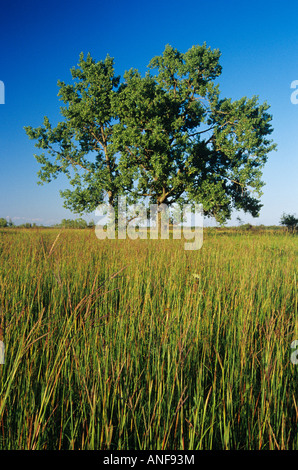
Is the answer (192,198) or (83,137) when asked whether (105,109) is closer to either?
(83,137)

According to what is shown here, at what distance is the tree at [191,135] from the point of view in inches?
618

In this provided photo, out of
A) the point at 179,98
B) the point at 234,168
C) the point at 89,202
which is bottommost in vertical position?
the point at 89,202

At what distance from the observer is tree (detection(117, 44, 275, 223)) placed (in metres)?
15.7

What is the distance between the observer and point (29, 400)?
1502 mm

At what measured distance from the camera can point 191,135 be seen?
742 inches

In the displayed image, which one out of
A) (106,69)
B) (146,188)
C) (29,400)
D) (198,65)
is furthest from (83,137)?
(29,400)

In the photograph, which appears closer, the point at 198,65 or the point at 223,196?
the point at 223,196

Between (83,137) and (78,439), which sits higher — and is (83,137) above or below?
above

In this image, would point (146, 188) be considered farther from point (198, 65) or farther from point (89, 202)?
point (198, 65)
